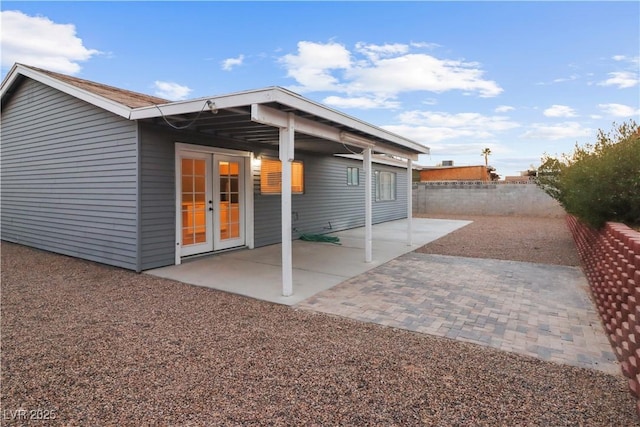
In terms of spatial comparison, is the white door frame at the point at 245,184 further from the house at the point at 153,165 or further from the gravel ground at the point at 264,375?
the gravel ground at the point at 264,375

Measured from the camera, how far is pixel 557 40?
8.88 meters

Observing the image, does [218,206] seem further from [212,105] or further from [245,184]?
[212,105]

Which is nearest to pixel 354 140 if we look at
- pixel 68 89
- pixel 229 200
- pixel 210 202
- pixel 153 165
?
pixel 229 200

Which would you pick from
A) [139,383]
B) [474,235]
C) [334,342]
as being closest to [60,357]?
[139,383]

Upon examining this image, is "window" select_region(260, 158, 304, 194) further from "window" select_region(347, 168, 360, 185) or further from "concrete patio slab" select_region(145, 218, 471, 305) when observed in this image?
"window" select_region(347, 168, 360, 185)

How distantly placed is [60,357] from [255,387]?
167cm

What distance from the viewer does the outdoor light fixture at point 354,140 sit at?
587 cm

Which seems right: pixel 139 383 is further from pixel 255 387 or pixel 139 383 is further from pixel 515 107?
pixel 515 107

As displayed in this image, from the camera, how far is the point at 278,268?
5.99 metres

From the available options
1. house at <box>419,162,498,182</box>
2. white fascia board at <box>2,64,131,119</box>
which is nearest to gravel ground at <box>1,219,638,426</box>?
white fascia board at <box>2,64,131,119</box>

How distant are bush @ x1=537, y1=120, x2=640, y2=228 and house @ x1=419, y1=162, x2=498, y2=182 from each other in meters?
19.2

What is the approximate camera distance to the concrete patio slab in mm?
4836

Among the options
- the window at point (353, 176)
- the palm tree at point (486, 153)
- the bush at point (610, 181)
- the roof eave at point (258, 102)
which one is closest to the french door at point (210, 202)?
the roof eave at point (258, 102)

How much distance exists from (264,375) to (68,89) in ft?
20.6
